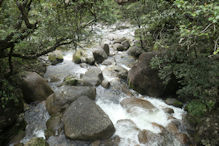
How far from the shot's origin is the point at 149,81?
780 cm

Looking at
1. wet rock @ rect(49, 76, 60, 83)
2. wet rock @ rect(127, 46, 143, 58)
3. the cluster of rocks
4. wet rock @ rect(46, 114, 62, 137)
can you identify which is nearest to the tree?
the cluster of rocks

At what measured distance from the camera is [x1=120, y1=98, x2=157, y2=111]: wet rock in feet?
23.3

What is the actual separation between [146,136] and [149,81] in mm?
3222

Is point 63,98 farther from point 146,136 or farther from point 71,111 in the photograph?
point 146,136

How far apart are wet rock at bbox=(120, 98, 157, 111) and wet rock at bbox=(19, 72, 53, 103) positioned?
13.9 ft

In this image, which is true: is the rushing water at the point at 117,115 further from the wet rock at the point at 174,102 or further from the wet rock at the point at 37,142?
the wet rock at the point at 37,142

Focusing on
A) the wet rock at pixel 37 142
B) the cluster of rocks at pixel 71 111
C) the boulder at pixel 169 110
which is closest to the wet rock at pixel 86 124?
the cluster of rocks at pixel 71 111

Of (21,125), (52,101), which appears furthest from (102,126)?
(21,125)

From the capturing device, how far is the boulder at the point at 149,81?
25.1 feet

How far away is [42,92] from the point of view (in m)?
7.39

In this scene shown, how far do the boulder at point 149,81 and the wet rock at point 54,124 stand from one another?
15.3ft

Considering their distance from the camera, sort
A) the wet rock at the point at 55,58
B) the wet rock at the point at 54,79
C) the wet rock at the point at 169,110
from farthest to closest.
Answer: the wet rock at the point at 55,58
the wet rock at the point at 54,79
the wet rock at the point at 169,110

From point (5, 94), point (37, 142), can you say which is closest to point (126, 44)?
point (5, 94)

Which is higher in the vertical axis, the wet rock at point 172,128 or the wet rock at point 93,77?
the wet rock at point 93,77
